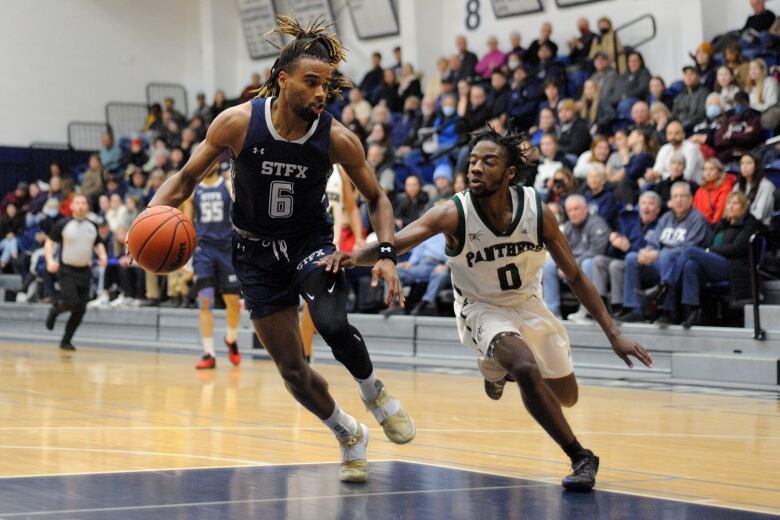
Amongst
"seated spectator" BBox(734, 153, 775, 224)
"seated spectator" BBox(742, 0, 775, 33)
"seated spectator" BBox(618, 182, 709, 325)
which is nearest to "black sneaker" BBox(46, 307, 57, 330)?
"seated spectator" BBox(618, 182, 709, 325)

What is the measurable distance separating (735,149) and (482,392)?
4337 millimetres

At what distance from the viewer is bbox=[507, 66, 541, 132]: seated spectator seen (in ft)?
51.2

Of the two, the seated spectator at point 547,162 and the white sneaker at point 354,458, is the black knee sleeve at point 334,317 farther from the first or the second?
the seated spectator at point 547,162

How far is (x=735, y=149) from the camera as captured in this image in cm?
1244

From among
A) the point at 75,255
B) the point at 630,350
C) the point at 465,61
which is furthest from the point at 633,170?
the point at 630,350

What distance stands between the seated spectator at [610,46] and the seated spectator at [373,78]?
4.00 m

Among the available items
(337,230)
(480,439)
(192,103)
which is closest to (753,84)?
(337,230)

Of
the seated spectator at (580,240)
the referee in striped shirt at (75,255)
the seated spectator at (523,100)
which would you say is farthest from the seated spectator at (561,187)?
the referee in striped shirt at (75,255)

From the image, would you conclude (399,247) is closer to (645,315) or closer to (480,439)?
(480,439)

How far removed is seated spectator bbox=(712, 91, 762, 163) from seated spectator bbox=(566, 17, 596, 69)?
379 centimetres

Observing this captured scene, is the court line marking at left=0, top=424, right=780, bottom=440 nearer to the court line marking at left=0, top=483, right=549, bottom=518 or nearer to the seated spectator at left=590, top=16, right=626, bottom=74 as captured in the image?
the court line marking at left=0, top=483, right=549, bottom=518

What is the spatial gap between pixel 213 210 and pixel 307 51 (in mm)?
6257

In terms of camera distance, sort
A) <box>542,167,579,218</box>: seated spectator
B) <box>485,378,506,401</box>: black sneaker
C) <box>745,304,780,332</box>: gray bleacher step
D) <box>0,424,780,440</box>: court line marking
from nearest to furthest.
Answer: <box>485,378,506,401</box>: black sneaker, <box>0,424,780,440</box>: court line marking, <box>745,304,780,332</box>: gray bleacher step, <box>542,167,579,218</box>: seated spectator

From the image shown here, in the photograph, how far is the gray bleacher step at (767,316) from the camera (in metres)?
10.6
